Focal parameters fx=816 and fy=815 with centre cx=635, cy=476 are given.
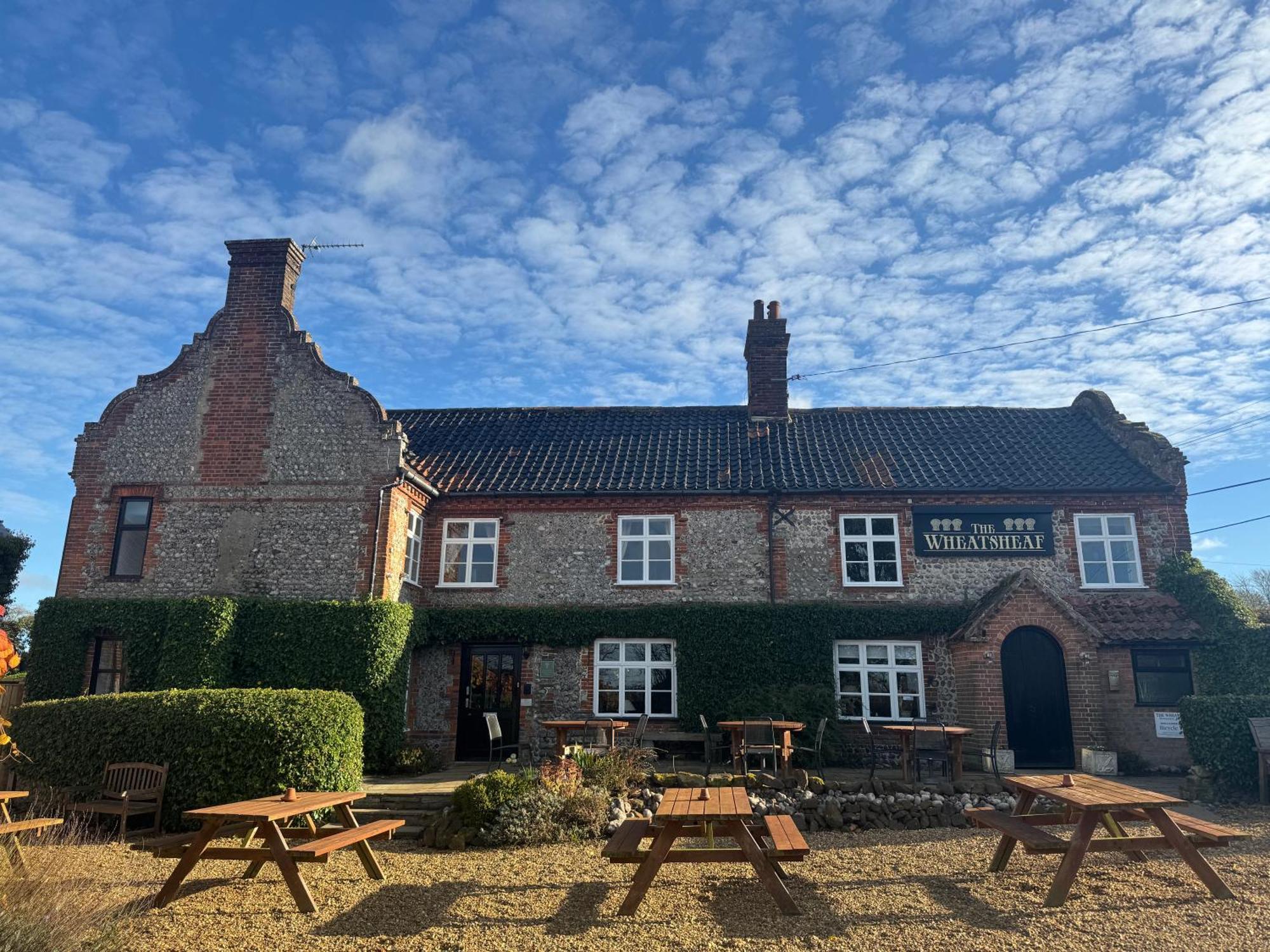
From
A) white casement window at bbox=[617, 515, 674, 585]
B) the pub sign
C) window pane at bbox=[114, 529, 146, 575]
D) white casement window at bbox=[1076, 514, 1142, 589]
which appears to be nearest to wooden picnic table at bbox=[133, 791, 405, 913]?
window pane at bbox=[114, 529, 146, 575]

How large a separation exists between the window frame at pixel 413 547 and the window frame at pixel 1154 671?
45.1 feet

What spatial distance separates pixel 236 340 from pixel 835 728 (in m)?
15.5

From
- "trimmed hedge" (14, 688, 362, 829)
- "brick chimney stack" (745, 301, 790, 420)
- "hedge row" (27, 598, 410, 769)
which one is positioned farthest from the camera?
"brick chimney stack" (745, 301, 790, 420)

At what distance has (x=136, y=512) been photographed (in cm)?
1748

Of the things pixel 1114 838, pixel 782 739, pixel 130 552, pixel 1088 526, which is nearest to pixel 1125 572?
pixel 1088 526

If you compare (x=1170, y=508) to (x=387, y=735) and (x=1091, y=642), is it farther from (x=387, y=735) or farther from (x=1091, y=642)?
(x=387, y=735)

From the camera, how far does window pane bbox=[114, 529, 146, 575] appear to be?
17.2 meters

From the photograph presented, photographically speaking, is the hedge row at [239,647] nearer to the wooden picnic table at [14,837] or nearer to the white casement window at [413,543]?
the white casement window at [413,543]

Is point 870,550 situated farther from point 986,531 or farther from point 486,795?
point 486,795

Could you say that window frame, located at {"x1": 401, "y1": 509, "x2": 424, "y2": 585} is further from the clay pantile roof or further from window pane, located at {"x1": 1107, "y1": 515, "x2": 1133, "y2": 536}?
window pane, located at {"x1": 1107, "y1": 515, "x2": 1133, "y2": 536}

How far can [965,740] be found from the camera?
642 inches

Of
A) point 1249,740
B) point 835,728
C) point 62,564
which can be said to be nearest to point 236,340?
point 62,564

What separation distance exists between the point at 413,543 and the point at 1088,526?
50.6 feet

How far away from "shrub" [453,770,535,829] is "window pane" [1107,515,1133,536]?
47.3ft
